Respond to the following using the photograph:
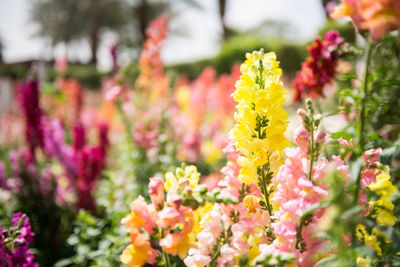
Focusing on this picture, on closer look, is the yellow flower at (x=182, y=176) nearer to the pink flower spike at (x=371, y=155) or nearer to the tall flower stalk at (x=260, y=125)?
the tall flower stalk at (x=260, y=125)

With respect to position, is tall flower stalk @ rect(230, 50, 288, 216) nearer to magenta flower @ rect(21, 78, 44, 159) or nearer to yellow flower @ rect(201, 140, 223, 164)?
magenta flower @ rect(21, 78, 44, 159)

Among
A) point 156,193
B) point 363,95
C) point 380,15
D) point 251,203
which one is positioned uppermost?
point 380,15

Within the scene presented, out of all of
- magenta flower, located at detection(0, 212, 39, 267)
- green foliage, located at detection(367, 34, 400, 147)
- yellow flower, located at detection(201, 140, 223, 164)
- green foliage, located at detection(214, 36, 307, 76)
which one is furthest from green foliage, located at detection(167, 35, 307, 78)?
magenta flower, located at detection(0, 212, 39, 267)

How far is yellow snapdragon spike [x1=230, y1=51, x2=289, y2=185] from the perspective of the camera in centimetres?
71

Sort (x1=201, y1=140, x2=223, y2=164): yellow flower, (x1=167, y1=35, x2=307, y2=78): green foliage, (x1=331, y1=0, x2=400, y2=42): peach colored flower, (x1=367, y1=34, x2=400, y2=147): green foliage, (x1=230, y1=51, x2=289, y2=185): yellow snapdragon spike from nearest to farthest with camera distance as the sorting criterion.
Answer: (x1=331, y1=0, x2=400, y2=42): peach colored flower < (x1=230, y1=51, x2=289, y2=185): yellow snapdragon spike < (x1=367, y1=34, x2=400, y2=147): green foliage < (x1=201, y1=140, x2=223, y2=164): yellow flower < (x1=167, y1=35, x2=307, y2=78): green foliage

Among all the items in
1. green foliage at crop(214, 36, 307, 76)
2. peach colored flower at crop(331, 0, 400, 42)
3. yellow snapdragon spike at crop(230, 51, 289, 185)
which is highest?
peach colored flower at crop(331, 0, 400, 42)

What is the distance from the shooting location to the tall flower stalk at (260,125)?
71cm

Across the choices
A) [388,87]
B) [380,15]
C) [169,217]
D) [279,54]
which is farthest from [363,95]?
[279,54]

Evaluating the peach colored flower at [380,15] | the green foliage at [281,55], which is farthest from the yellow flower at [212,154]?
the green foliage at [281,55]

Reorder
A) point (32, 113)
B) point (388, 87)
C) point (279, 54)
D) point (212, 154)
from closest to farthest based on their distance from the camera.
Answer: point (388, 87), point (32, 113), point (212, 154), point (279, 54)

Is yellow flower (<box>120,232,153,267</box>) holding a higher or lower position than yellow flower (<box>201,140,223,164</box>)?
higher

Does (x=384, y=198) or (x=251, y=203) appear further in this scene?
(x=251, y=203)

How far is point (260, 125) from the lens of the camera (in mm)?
725

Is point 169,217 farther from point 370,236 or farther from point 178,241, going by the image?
point 370,236
